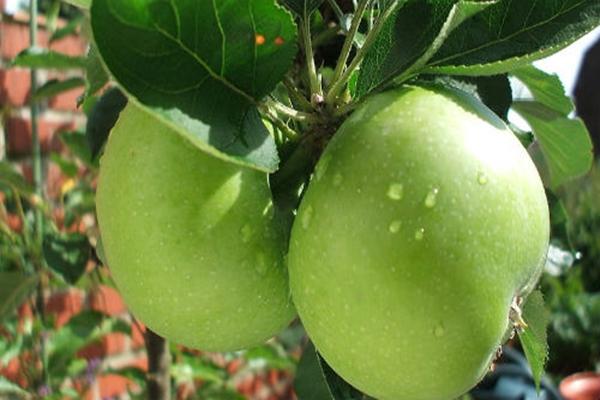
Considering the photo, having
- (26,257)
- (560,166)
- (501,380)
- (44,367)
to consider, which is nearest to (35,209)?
(26,257)

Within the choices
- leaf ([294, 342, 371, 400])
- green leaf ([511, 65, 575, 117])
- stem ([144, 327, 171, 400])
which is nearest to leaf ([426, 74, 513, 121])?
green leaf ([511, 65, 575, 117])

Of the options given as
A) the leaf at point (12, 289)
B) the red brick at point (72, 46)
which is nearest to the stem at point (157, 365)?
the leaf at point (12, 289)

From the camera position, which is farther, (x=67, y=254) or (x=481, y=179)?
(x=67, y=254)

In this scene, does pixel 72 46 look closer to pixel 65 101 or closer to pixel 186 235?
pixel 65 101

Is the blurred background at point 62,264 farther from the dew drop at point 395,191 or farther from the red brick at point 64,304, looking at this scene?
the dew drop at point 395,191

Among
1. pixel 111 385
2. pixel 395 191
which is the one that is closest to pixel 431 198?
pixel 395 191

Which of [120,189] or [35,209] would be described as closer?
[120,189]

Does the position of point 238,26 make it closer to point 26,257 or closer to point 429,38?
point 429,38
